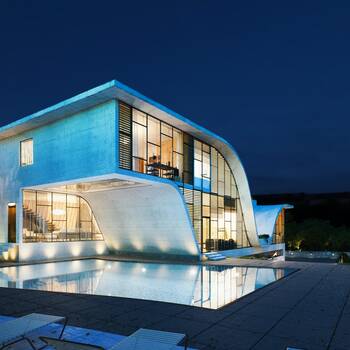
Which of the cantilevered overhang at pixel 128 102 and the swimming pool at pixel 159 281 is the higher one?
the cantilevered overhang at pixel 128 102

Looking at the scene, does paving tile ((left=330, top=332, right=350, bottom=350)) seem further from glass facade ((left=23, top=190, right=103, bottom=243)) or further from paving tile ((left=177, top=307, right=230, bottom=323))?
glass facade ((left=23, top=190, right=103, bottom=243))

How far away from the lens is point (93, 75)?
11056 centimetres

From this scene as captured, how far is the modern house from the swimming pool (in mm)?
2955

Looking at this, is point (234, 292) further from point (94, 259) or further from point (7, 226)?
point (7, 226)

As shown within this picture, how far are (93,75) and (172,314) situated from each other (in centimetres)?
11185

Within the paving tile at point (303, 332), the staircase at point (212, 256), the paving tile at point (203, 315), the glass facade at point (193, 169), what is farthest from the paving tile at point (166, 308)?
the staircase at point (212, 256)

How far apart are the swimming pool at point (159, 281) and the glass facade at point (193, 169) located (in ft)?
13.4

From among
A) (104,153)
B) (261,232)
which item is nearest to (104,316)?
(104,153)

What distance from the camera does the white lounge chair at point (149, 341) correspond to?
3.98m

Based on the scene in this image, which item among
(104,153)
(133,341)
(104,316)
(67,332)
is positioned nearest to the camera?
(133,341)

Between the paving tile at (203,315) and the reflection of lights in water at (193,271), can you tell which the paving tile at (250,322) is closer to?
the paving tile at (203,315)

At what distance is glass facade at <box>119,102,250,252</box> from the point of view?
14781 mm

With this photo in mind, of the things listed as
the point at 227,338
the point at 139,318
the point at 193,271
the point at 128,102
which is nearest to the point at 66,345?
the point at 139,318

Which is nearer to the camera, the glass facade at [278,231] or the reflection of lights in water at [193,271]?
the reflection of lights in water at [193,271]
